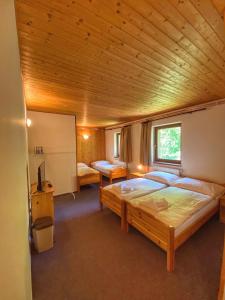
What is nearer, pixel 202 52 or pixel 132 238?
pixel 202 52

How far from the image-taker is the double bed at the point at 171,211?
171 cm

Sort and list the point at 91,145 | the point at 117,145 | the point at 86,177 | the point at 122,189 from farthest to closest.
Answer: the point at 91,145 → the point at 117,145 → the point at 86,177 → the point at 122,189

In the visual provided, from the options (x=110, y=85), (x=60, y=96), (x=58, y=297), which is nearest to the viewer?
(x=58, y=297)

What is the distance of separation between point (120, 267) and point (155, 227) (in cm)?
63

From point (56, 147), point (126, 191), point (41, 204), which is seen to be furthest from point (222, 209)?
point (56, 147)

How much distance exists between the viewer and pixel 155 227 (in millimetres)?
1827

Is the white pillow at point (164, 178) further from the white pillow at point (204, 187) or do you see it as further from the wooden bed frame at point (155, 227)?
the wooden bed frame at point (155, 227)

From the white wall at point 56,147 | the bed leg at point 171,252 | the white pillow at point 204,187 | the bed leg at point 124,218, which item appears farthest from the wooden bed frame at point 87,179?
the bed leg at point 171,252

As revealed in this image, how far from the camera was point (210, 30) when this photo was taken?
1.15 metres

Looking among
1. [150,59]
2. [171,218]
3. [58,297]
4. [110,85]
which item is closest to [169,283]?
[171,218]

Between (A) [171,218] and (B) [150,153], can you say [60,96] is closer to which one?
(A) [171,218]

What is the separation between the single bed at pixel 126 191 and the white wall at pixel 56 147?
1487 mm

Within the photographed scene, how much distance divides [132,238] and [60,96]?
8.79ft

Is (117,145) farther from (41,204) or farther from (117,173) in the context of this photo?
(41,204)
